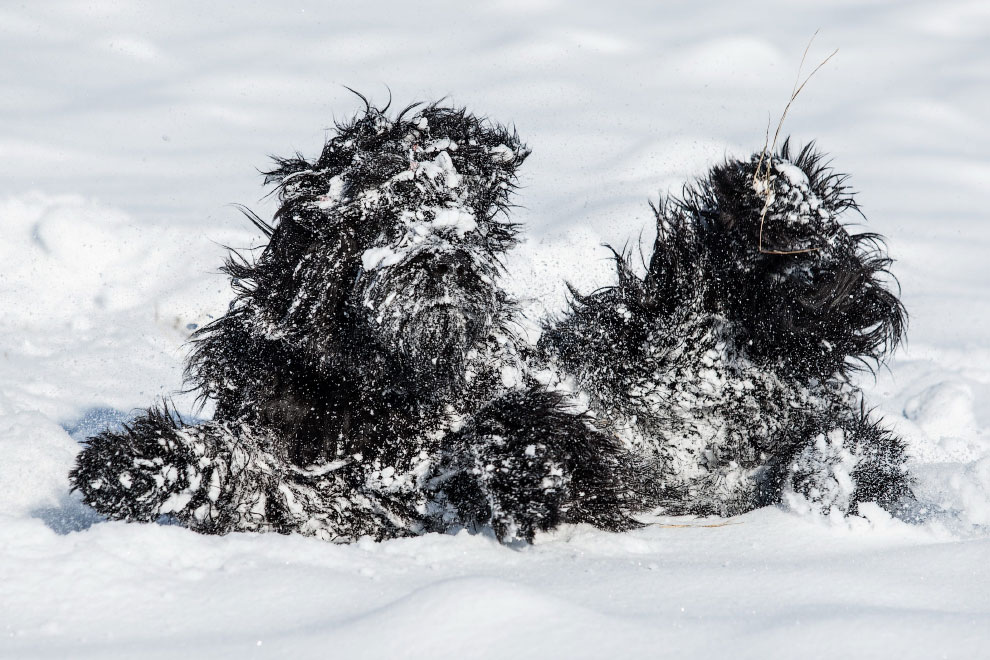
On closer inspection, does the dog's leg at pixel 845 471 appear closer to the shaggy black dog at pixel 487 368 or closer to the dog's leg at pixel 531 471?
the shaggy black dog at pixel 487 368

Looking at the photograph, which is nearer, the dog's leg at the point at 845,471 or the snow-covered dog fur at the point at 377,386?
the snow-covered dog fur at the point at 377,386

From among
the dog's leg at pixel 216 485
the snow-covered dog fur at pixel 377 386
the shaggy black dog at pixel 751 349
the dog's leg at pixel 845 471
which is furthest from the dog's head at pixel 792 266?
the dog's leg at pixel 216 485

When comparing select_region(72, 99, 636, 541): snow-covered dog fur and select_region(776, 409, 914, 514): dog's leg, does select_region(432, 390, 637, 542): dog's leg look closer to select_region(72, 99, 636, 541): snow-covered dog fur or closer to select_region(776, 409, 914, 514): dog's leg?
select_region(72, 99, 636, 541): snow-covered dog fur

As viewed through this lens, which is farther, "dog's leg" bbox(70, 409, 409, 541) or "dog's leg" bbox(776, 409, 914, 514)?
"dog's leg" bbox(776, 409, 914, 514)

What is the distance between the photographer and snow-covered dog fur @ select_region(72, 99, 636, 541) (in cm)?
233

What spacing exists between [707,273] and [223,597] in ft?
6.08

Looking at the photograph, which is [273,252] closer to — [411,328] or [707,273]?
[411,328]

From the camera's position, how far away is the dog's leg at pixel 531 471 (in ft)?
7.70

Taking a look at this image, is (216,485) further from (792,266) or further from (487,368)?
(792,266)

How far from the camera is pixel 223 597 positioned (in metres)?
1.81

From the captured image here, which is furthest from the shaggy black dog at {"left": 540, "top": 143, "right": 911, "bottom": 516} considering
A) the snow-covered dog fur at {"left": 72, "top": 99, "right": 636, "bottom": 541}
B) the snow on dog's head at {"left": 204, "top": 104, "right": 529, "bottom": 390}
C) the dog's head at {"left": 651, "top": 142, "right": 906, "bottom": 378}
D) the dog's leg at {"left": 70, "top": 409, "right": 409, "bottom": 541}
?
the dog's leg at {"left": 70, "top": 409, "right": 409, "bottom": 541}

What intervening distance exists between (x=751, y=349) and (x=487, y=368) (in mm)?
929

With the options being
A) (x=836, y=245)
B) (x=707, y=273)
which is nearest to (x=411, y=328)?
(x=707, y=273)

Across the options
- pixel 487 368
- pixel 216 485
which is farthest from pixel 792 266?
pixel 216 485
